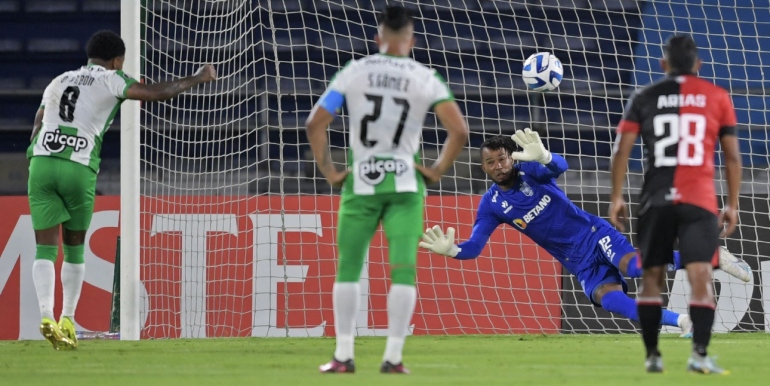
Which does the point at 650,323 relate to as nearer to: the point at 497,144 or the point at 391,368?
the point at 391,368

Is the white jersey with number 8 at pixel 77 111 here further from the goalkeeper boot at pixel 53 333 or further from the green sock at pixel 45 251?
the goalkeeper boot at pixel 53 333

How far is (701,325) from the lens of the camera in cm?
497

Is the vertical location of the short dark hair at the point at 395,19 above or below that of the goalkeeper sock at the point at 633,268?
above

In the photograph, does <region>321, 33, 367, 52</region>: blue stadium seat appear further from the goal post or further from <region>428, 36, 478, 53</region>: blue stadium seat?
the goal post

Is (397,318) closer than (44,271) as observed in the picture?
Yes

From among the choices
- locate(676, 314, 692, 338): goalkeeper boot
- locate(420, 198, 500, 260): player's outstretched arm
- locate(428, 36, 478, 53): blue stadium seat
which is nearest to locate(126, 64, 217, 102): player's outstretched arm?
locate(420, 198, 500, 260): player's outstretched arm

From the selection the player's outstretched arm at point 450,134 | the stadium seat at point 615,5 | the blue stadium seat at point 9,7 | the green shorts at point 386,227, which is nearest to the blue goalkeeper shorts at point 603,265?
the player's outstretched arm at point 450,134

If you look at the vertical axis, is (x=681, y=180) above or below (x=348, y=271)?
above

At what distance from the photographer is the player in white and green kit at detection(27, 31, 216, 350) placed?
7.00 metres

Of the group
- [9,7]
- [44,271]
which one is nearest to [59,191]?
[44,271]

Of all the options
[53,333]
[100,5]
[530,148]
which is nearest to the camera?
[53,333]

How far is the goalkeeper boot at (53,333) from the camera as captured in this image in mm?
6824

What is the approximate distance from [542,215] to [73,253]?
3357 mm

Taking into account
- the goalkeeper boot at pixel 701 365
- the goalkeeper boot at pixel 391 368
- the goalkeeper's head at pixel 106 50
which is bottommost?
the goalkeeper boot at pixel 701 365
